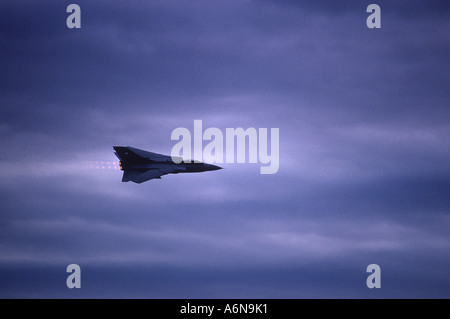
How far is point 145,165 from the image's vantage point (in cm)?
14462

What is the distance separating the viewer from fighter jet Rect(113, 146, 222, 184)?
143875 millimetres

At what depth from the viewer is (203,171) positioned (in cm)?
14700

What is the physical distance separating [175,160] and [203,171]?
347 inches

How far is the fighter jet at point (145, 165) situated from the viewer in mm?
143875
